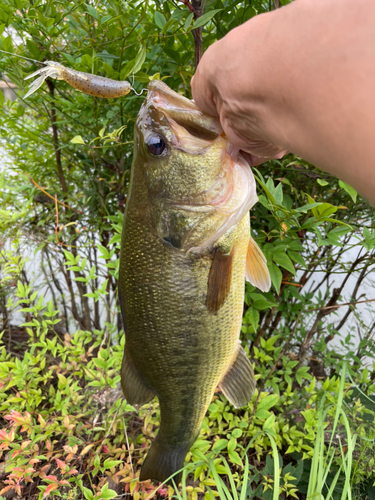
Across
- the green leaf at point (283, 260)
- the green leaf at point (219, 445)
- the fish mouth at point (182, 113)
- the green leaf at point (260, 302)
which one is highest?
the fish mouth at point (182, 113)

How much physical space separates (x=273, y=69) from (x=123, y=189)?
4.30 feet

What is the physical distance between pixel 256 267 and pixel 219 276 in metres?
0.18

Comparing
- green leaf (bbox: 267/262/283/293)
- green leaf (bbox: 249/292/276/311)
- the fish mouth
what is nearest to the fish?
the fish mouth

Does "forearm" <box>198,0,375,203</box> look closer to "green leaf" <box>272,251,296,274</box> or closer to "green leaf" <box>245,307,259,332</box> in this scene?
"green leaf" <box>272,251,296,274</box>

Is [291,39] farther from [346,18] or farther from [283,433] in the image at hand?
[283,433]

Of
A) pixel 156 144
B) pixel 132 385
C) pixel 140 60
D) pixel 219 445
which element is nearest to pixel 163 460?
pixel 219 445

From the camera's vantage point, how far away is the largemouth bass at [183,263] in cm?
89

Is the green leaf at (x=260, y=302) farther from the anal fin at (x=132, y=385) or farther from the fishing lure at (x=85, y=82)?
the fishing lure at (x=85, y=82)

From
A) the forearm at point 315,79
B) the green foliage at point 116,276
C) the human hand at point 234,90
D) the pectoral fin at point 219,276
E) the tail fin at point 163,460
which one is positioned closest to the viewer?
the forearm at point 315,79

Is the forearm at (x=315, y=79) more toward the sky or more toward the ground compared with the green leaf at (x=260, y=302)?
more toward the sky

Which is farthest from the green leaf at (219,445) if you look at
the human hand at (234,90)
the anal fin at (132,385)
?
the human hand at (234,90)

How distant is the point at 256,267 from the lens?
108 centimetres

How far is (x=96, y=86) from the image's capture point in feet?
2.88

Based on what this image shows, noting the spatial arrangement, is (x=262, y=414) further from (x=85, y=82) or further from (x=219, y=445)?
(x=85, y=82)
